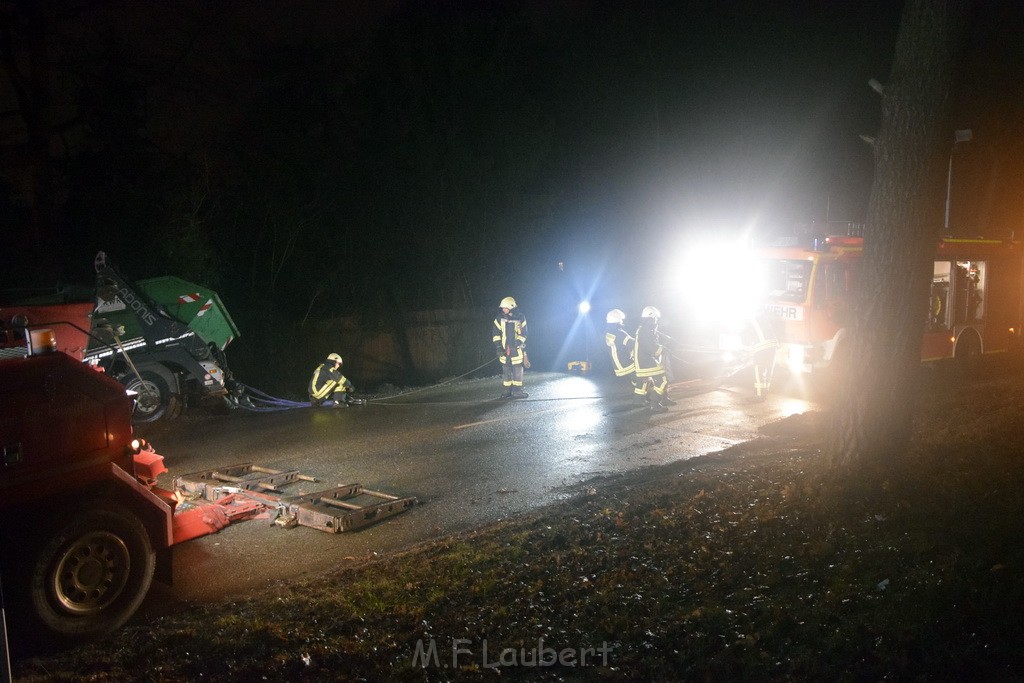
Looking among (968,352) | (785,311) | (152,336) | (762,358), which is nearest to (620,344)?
(762,358)

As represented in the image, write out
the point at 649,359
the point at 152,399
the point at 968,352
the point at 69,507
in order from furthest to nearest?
the point at 968,352 → the point at 649,359 → the point at 152,399 → the point at 69,507

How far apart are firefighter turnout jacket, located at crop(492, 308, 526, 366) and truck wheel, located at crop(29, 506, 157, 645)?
8.50m

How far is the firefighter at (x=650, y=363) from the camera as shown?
12086 mm

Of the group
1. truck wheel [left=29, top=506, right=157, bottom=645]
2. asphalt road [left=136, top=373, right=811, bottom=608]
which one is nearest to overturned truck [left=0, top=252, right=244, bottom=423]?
asphalt road [left=136, top=373, right=811, bottom=608]

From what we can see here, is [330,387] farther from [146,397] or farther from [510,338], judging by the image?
[510,338]

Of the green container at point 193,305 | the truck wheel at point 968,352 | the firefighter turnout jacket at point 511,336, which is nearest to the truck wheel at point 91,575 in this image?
the green container at point 193,305

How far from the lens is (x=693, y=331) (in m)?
18.0

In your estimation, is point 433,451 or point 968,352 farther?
point 968,352

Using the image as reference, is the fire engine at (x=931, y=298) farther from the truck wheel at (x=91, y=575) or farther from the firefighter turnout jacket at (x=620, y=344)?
the truck wheel at (x=91, y=575)

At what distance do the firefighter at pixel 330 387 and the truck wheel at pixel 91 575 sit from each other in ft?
25.4

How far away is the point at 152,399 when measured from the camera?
11719 millimetres

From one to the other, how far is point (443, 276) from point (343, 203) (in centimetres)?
341

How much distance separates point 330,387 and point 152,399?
274 centimetres

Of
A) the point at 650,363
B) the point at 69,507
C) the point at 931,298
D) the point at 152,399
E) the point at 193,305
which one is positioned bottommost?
the point at 152,399
